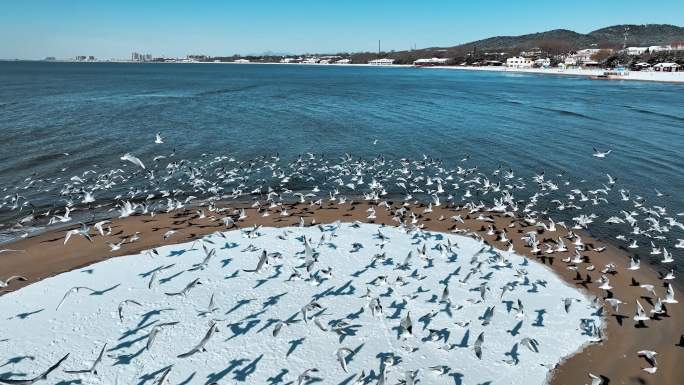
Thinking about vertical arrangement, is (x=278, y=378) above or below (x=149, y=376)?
below

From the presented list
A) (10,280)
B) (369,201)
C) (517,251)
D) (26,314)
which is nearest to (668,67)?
(369,201)

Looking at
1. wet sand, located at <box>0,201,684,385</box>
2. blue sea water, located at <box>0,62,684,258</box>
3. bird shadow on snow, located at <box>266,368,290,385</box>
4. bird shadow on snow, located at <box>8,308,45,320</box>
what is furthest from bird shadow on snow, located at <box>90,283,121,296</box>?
blue sea water, located at <box>0,62,684,258</box>

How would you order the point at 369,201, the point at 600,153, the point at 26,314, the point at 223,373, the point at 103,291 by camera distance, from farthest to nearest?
the point at 600,153 < the point at 369,201 < the point at 103,291 < the point at 26,314 < the point at 223,373

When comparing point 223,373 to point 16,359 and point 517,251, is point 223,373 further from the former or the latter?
point 517,251

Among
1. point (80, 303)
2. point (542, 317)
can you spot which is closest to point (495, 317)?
point (542, 317)

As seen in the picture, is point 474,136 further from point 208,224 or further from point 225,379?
point 225,379

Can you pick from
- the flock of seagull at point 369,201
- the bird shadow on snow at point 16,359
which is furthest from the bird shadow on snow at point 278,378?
the bird shadow on snow at point 16,359

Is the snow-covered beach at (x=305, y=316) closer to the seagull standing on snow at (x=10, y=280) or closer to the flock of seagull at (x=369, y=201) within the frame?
the flock of seagull at (x=369, y=201)
